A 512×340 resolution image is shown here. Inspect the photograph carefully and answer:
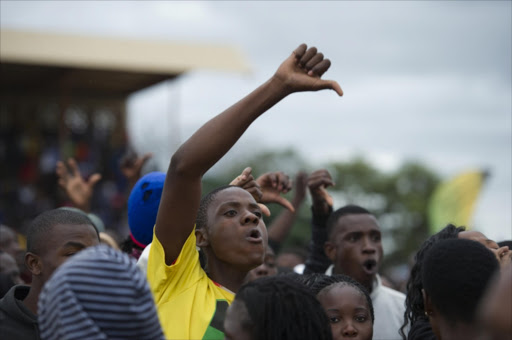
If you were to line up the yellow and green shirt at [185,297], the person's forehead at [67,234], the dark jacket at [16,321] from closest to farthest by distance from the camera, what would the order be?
the yellow and green shirt at [185,297] → the dark jacket at [16,321] → the person's forehead at [67,234]

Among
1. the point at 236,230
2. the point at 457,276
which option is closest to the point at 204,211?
the point at 236,230

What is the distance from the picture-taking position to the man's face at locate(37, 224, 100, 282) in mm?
3367

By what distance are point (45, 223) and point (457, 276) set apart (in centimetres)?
199

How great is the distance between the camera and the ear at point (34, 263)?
11.1ft

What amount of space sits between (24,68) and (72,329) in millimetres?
13827

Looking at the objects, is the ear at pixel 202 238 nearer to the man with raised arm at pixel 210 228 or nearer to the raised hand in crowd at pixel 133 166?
the man with raised arm at pixel 210 228

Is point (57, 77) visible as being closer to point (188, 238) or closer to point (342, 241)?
point (342, 241)

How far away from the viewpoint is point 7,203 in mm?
16656

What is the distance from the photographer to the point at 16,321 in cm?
323

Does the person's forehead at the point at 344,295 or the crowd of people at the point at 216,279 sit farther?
the person's forehead at the point at 344,295

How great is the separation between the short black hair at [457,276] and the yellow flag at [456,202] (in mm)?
7691

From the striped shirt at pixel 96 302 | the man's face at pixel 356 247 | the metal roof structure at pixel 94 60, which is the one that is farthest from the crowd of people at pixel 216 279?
the metal roof structure at pixel 94 60

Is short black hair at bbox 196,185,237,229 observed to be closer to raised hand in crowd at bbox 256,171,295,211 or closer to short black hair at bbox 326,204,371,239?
raised hand in crowd at bbox 256,171,295,211

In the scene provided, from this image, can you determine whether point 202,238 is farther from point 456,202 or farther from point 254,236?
point 456,202
